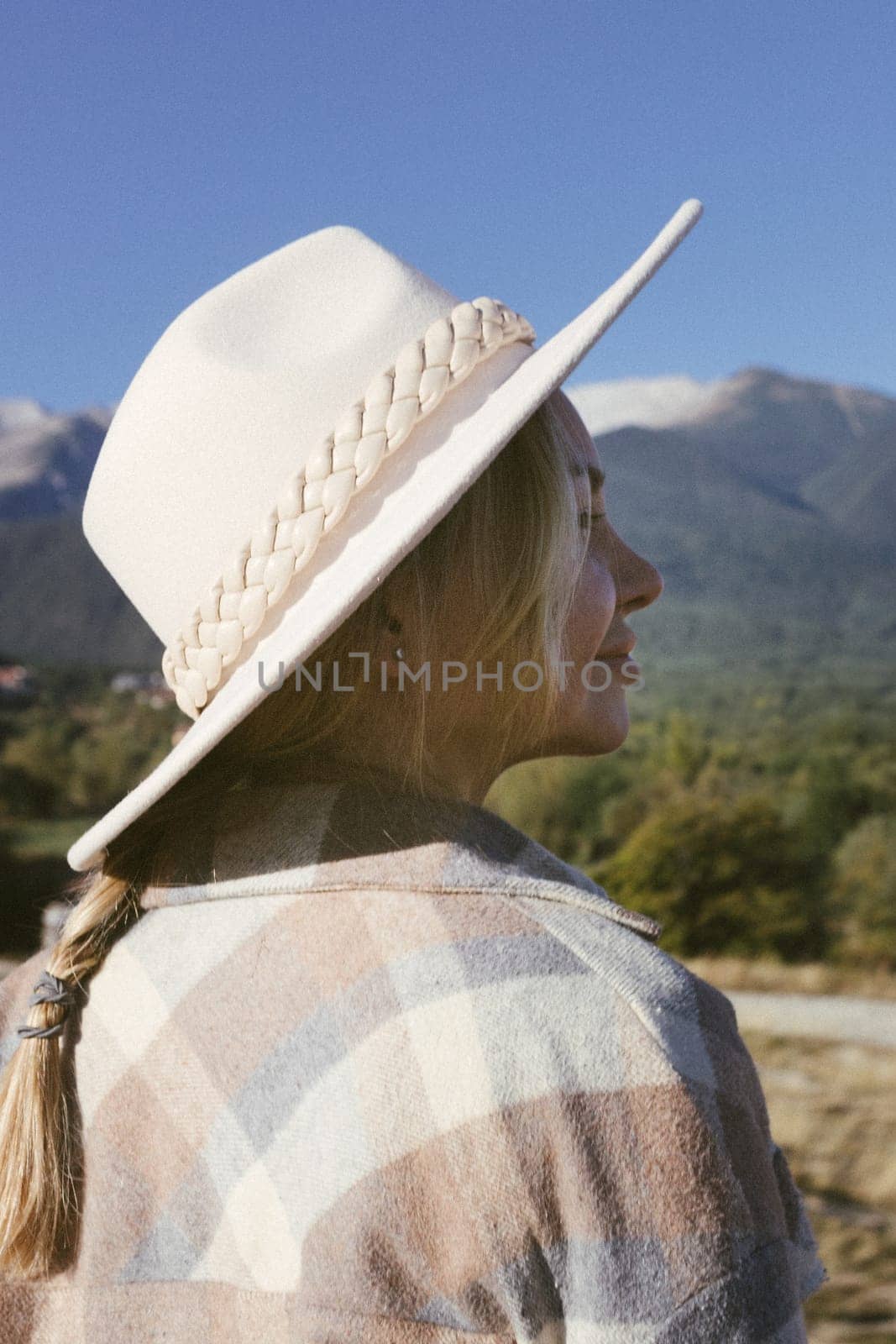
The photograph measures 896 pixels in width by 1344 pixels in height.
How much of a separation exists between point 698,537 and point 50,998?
13.1 m

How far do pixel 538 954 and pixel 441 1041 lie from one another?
0.09m

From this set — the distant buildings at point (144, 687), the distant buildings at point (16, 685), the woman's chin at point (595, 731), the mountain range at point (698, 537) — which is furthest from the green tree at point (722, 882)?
the woman's chin at point (595, 731)

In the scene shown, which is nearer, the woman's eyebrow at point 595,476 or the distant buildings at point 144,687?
the woman's eyebrow at point 595,476

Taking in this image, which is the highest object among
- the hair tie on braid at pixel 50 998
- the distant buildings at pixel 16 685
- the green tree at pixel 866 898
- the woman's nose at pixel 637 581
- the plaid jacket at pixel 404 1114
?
the woman's nose at pixel 637 581

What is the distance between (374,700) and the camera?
1014 mm

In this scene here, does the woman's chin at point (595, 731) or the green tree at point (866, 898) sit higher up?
the woman's chin at point (595, 731)

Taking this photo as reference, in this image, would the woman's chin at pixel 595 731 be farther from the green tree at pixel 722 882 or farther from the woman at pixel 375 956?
the green tree at pixel 722 882

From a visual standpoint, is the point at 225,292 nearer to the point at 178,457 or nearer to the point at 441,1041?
the point at 178,457

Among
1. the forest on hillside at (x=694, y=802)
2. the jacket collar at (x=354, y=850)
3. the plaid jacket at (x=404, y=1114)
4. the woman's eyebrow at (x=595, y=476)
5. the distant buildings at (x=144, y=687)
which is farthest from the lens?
the distant buildings at (x=144, y=687)

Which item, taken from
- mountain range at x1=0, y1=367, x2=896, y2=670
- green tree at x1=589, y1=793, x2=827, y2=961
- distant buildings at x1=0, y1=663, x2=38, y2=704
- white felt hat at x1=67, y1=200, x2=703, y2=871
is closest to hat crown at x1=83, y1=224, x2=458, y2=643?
white felt hat at x1=67, y1=200, x2=703, y2=871

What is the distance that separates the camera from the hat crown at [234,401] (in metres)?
1.01

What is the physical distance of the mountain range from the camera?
11750 mm

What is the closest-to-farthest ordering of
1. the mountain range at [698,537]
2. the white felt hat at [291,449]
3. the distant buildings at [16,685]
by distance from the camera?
the white felt hat at [291,449] → the distant buildings at [16,685] → the mountain range at [698,537]

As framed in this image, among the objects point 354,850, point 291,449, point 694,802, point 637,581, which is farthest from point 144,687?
point 354,850
